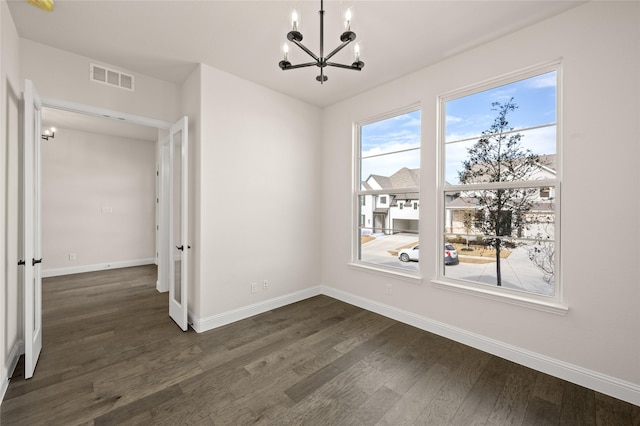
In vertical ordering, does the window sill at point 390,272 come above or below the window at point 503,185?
below

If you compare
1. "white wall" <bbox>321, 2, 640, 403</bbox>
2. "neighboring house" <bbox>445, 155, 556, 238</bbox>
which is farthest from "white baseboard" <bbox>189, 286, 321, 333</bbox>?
"neighboring house" <bbox>445, 155, 556, 238</bbox>

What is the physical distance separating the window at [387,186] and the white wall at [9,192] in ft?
11.3

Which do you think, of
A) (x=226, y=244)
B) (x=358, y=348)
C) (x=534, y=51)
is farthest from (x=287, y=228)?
(x=534, y=51)

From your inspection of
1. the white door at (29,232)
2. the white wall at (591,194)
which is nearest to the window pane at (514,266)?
the white wall at (591,194)

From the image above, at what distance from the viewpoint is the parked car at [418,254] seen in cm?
298

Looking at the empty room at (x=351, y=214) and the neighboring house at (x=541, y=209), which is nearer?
the empty room at (x=351, y=214)

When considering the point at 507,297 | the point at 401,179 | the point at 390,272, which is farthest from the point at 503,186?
the point at 390,272

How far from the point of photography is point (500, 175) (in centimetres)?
266

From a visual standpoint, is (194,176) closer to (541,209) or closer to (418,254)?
(418,254)

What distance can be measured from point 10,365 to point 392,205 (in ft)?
12.9

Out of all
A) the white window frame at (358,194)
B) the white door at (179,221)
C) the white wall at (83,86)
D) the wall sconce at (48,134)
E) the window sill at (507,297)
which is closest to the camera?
the window sill at (507,297)

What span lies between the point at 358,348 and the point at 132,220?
5.86m

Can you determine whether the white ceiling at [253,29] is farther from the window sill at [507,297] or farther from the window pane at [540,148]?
the window sill at [507,297]

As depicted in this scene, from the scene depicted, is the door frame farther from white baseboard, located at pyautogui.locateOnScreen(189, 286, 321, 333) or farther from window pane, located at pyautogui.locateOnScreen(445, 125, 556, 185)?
window pane, located at pyautogui.locateOnScreen(445, 125, 556, 185)
